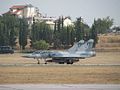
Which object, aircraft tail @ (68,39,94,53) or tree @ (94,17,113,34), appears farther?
tree @ (94,17,113,34)

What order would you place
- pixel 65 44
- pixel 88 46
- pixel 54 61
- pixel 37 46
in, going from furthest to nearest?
pixel 65 44 < pixel 37 46 < pixel 88 46 < pixel 54 61

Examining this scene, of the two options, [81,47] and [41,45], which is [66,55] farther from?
[41,45]

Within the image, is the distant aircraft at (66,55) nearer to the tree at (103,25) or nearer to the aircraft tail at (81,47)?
the aircraft tail at (81,47)

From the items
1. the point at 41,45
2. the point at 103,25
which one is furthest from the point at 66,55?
the point at 103,25

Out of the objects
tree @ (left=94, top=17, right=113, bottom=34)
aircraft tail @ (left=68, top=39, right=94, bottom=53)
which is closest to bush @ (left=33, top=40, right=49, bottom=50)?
aircraft tail @ (left=68, top=39, right=94, bottom=53)

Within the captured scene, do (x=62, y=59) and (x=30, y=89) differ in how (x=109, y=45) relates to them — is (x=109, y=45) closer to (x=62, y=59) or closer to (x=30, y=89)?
(x=62, y=59)

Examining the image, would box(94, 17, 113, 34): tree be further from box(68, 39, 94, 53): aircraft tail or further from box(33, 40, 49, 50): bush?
box(68, 39, 94, 53): aircraft tail

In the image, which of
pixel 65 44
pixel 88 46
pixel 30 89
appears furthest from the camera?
pixel 65 44

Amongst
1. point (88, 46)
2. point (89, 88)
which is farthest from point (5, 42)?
point (89, 88)

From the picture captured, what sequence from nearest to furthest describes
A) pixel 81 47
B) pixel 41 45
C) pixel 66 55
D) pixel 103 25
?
1. pixel 66 55
2. pixel 81 47
3. pixel 41 45
4. pixel 103 25

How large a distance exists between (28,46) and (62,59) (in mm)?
65958

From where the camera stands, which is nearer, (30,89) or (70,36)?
(30,89)

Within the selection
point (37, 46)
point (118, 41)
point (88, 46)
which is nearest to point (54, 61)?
point (88, 46)

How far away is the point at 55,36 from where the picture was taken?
122250 mm
